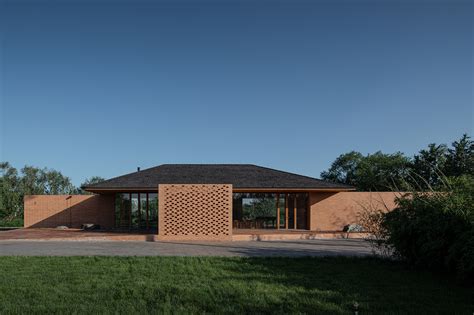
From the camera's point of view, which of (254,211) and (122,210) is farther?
(122,210)

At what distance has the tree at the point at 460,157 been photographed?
32562 mm

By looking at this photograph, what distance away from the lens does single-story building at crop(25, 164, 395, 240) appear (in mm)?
22734

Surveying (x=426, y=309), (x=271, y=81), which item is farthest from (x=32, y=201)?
(x=426, y=309)

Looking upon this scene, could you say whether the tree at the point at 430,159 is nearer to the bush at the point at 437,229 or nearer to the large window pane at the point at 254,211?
the large window pane at the point at 254,211

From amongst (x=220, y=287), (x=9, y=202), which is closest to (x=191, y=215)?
(x=220, y=287)

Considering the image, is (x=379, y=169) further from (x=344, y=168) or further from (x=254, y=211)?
(x=254, y=211)

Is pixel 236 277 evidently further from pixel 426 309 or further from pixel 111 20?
pixel 111 20

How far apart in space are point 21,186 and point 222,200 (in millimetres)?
28185

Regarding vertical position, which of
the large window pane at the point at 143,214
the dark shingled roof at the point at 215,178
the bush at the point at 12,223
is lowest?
the bush at the point at 12,223

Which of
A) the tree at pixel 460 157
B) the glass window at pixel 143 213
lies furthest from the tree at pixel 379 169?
the glass window at pixel 143 213

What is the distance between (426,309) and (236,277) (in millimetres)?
3882

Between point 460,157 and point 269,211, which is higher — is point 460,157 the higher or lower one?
the higher one

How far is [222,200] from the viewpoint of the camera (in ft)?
64.5

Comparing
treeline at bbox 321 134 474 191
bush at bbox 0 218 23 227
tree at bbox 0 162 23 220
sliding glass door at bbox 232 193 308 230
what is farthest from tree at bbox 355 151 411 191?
tree at bbox 0 162 23 220
